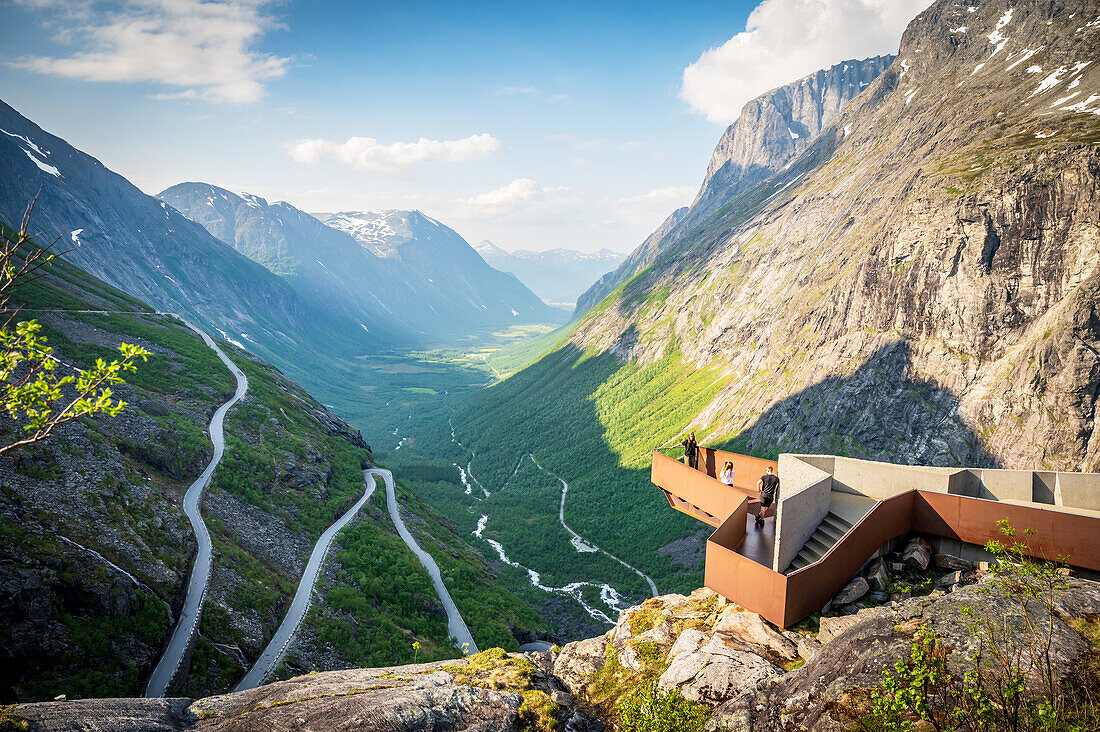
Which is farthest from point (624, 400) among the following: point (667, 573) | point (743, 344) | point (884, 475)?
point (884, 475)

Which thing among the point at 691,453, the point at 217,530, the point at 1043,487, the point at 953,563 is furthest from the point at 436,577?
the point at 1043,487

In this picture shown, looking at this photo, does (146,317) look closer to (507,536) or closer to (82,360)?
(82,360)

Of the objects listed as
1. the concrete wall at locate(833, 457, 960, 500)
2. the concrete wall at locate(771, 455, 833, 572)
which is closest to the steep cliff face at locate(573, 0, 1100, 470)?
the concrete wall at locate(833, 457, 960, 500)

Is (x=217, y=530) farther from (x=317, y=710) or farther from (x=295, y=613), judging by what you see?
(x=317, y=710)

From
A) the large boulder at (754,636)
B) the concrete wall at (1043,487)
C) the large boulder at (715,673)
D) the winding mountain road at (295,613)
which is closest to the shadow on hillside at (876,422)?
the concrete wall at (1043,487)

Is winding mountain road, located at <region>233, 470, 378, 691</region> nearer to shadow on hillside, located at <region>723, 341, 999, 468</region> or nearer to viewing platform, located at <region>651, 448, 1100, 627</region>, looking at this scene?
viewing platform, located at <region>651, 448, 1100, 627</region>

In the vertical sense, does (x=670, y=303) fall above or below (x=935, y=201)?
below
